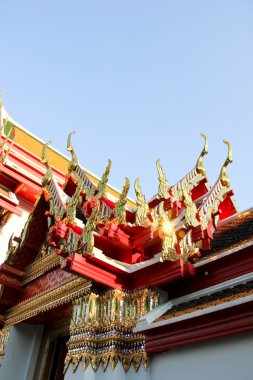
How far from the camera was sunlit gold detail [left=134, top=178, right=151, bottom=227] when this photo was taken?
182 inches

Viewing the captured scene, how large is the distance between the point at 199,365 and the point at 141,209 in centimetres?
187

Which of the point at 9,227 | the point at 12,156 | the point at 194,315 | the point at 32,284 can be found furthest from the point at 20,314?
the point at 12,156

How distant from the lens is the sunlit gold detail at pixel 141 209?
462 cm

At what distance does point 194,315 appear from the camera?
145 inches

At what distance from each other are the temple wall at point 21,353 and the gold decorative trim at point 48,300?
0.79ft

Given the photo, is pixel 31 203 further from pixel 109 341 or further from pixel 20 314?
pixel 109 341

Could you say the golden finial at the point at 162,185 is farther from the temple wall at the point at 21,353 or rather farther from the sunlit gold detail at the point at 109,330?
the temple wall at the point at 21,353

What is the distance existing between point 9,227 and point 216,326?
8.54 meters

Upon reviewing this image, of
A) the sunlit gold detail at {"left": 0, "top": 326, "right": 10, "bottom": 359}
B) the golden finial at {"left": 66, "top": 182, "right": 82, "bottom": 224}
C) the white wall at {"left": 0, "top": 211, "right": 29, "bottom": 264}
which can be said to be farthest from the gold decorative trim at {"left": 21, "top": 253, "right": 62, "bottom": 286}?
the white wall at {"left": 0, "top": 211, "right": 29, "bottom": 264}

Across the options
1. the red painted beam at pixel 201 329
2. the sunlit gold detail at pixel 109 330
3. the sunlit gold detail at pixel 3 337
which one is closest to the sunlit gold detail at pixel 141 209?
the sunlit gold detail at pixel 109 330

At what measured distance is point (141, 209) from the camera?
188 inches

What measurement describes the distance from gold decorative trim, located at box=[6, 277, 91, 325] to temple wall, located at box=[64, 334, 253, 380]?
99 centimetres

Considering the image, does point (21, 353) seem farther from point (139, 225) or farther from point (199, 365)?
point (199, 365)

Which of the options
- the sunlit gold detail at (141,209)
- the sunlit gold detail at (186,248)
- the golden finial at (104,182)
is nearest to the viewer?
the sunlit gold detail at (186,248)
